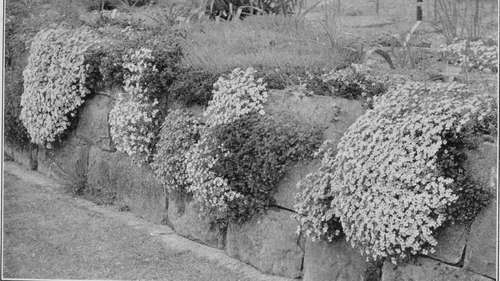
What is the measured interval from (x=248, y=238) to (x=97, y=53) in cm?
224

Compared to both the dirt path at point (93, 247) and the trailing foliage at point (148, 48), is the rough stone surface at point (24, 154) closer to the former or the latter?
the dirt path at point (93, 247)

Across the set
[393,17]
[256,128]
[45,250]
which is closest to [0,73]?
[45,250]

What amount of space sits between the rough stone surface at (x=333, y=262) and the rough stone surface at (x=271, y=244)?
114mm

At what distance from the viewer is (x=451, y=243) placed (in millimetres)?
3805

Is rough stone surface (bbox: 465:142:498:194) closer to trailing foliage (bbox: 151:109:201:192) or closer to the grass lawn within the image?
the grass lawn

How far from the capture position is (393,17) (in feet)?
21.8

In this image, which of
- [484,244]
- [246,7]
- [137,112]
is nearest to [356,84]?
[484,244]

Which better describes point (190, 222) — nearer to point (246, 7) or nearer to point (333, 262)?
point (333, 262)

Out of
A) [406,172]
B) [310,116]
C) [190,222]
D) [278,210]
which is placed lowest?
[190,222]

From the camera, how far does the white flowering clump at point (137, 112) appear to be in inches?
224

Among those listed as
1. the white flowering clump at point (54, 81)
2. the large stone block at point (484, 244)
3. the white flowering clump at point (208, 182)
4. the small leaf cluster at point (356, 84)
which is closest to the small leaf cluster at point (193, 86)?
the white flowering clump at point (208, 182)

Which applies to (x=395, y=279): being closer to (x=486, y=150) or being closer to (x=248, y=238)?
(x=486, y=150)

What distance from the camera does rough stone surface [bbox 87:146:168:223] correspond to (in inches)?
224

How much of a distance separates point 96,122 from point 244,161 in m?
1.93
